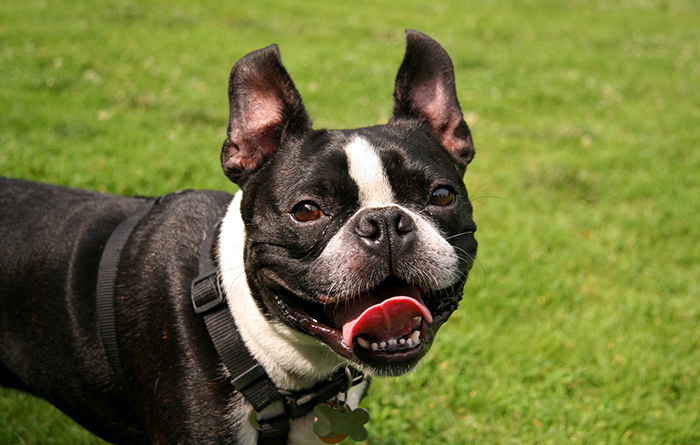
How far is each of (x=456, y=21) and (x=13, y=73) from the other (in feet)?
29.8

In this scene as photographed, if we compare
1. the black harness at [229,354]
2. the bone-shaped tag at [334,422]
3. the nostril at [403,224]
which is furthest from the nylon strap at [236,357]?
the nostril at [403,224]

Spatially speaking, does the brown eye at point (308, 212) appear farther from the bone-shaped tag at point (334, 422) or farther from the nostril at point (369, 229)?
the bone-shaped tag at point (334, 422)

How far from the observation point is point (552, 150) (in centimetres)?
705

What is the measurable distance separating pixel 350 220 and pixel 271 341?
1.97 ft

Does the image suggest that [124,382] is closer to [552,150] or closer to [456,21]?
[552,150]

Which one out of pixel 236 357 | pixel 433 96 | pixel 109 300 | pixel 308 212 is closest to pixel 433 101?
pixel 433 96

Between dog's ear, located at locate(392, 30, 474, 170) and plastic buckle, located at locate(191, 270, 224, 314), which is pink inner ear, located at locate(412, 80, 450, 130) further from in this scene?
plastic buckle, located at locate(191, 270, 224, 314)

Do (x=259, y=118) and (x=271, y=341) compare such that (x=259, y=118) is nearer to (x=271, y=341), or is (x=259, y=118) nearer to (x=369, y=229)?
(x=369, y=229)

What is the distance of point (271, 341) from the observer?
2.30 meters

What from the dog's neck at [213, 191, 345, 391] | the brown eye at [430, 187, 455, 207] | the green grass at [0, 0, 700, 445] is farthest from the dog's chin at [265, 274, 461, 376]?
the green grass at [0, 0, 700, 445]

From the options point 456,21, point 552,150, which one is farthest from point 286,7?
point 552,150

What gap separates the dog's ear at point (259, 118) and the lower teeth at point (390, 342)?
940 millimetres

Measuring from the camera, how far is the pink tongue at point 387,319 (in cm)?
203

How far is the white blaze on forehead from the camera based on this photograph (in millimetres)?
2219
